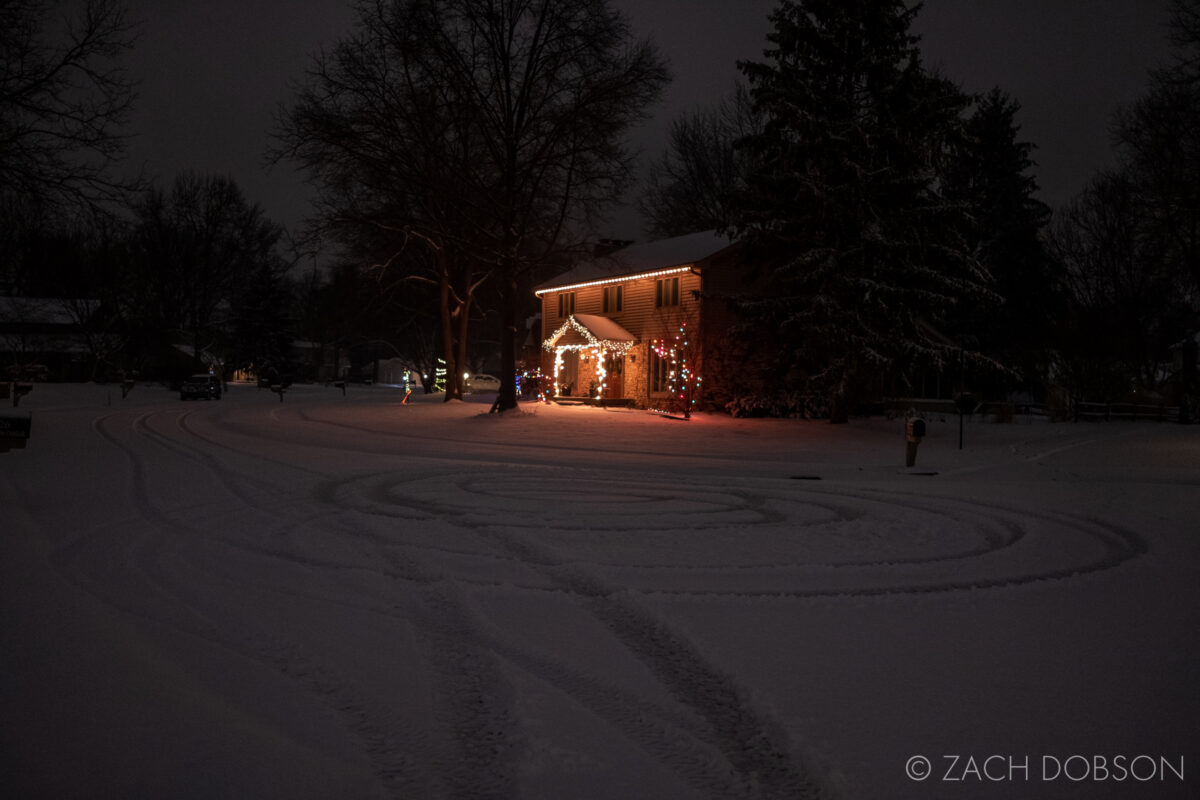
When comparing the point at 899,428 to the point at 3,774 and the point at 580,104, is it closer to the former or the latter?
the point at 580,104

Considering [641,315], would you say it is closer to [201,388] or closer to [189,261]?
[201,388]

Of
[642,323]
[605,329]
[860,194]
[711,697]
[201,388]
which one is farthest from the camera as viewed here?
[201,388]

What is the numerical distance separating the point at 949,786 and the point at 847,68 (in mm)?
24633

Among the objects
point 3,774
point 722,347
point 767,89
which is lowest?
point 3,774

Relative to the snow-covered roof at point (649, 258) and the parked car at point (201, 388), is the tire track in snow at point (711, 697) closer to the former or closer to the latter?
the snow-covered roof at point (649, 258)

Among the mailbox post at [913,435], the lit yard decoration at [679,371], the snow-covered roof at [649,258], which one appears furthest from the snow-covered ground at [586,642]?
the snow-covered roof at [649,258]

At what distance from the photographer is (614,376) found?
3628cm

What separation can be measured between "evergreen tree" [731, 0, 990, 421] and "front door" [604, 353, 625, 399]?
11642 mm

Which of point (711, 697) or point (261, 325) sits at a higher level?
point (261, 325)

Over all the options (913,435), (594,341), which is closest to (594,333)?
(594,341)

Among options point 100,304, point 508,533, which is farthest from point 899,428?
point 100,304

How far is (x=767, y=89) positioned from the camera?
78.8ft

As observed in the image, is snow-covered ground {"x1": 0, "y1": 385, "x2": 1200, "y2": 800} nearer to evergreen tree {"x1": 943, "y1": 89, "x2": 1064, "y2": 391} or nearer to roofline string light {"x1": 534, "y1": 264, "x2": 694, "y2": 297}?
roofline string light {"x1": 534, "y1": 264, "x2": 694, "y2": 297}

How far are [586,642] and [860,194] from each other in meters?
21.4
